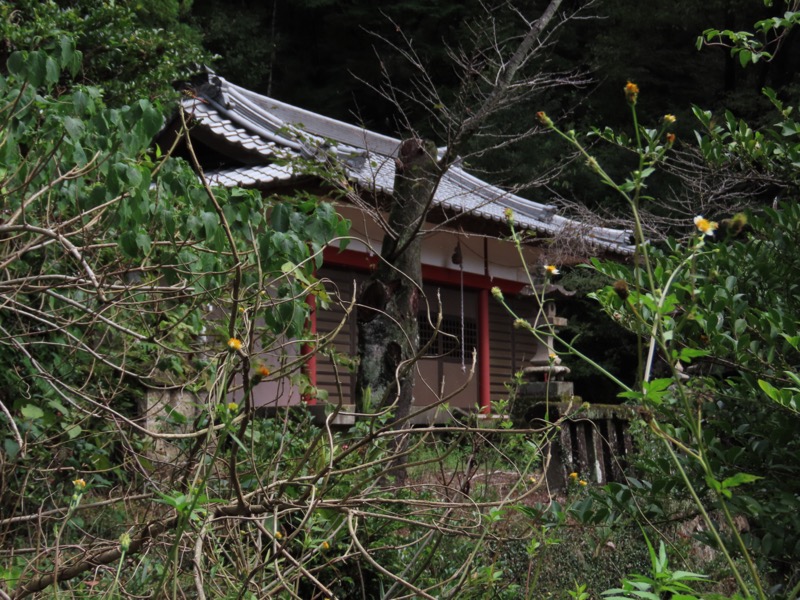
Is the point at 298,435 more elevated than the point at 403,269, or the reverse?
the point at 403,269

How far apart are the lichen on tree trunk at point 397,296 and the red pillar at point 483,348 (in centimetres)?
698

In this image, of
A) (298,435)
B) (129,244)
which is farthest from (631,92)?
(298,435)

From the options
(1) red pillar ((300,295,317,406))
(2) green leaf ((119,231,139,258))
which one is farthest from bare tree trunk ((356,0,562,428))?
(2) green leaf ((119,231,139,258))

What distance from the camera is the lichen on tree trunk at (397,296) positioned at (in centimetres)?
535

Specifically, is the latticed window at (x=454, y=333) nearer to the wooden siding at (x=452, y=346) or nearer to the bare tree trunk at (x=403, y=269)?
the wooden siding at (x=452, y=346)

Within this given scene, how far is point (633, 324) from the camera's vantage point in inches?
77.9

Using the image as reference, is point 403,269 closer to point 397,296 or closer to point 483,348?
point 397,296

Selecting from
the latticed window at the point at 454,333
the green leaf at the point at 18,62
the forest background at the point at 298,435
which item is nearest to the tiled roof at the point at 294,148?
the latticed window at the point at 454,333

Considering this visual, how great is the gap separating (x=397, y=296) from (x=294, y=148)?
13.7ft

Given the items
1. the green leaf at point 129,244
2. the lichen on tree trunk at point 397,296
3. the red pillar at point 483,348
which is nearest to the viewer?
the green leaf at point 129,244

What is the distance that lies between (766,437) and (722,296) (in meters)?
0.42

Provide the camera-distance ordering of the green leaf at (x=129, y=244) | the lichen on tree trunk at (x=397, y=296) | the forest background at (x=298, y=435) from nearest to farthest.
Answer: the forest background at (x=298, y=435), the green leaf at (x=129, y=244), the lichen on tree trunk at (x=397, y=296)

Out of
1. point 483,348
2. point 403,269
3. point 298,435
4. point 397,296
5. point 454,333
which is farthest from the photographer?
point 454,333

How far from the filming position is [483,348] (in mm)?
13023
